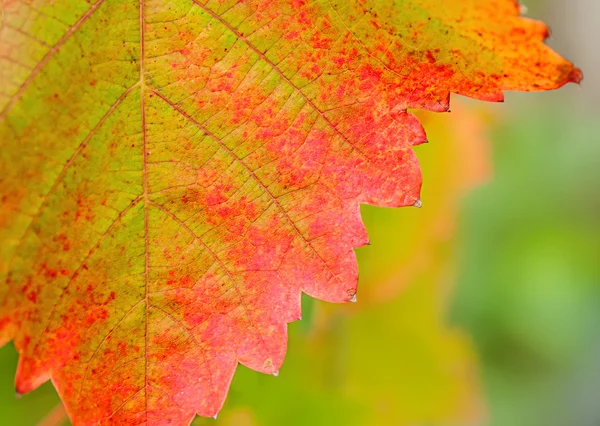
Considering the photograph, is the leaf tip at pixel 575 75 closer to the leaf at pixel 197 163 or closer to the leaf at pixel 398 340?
the leaf at pixel 197 163

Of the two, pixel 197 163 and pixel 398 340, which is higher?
pixel 197 163

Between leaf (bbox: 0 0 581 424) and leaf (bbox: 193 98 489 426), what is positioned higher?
leaf (bbox: 0 0 581 424)

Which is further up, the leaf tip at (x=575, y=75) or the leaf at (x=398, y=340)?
the leaf tip at (x=575, y=75)

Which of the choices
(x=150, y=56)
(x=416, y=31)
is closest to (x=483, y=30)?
(x=416, y=31)

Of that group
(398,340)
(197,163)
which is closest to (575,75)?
(197,163)

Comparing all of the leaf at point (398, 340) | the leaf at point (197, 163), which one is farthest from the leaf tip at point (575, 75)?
the leaf at point (398, 340)

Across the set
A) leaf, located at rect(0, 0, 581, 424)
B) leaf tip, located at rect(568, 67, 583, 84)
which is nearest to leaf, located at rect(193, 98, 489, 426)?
leaf, located at rect(0, 0, 581, 424)

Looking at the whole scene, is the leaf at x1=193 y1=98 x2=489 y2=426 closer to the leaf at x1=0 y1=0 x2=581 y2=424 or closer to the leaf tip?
the leaf at x1=0 y1=0 x2=581 y2=424

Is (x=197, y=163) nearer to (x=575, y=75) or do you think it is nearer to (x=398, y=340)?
(x=575, y=75)
